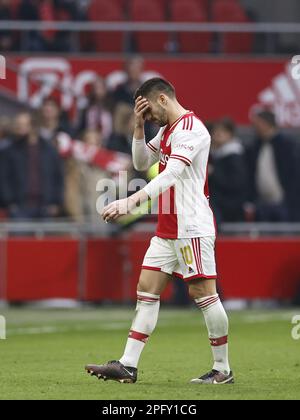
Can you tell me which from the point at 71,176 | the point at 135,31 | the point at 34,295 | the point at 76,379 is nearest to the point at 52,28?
the point at 135,31

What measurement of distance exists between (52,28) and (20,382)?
506 inches

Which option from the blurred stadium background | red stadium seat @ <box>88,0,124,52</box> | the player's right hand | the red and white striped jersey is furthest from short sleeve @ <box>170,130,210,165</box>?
red stadium seat @ <box>88,0,124,52</box>

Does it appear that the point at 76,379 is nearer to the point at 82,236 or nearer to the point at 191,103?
the point at 82,236

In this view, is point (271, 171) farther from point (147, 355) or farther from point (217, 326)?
point (217, 326)

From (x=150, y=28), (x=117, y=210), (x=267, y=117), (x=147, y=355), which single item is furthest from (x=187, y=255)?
(x=150, y=28)

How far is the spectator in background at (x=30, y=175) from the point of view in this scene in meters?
19.5

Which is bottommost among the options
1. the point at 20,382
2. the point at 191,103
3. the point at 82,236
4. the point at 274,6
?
the point at 20,382

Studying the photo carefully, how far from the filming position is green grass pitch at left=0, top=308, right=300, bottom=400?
9586 millimetres

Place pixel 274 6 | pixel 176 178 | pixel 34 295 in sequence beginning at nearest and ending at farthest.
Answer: pixel 176 178 < pixel 34 295 < pixel 274 6

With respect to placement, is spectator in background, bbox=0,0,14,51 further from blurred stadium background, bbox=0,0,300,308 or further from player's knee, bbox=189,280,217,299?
player's knee, bbox=189,280,217,299

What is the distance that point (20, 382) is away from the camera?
10211 mm

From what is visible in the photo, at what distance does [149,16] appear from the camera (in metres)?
24.4

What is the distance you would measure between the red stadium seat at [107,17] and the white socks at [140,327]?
13.5 metres

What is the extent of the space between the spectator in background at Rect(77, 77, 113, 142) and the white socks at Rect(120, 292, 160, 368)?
35.9ft
